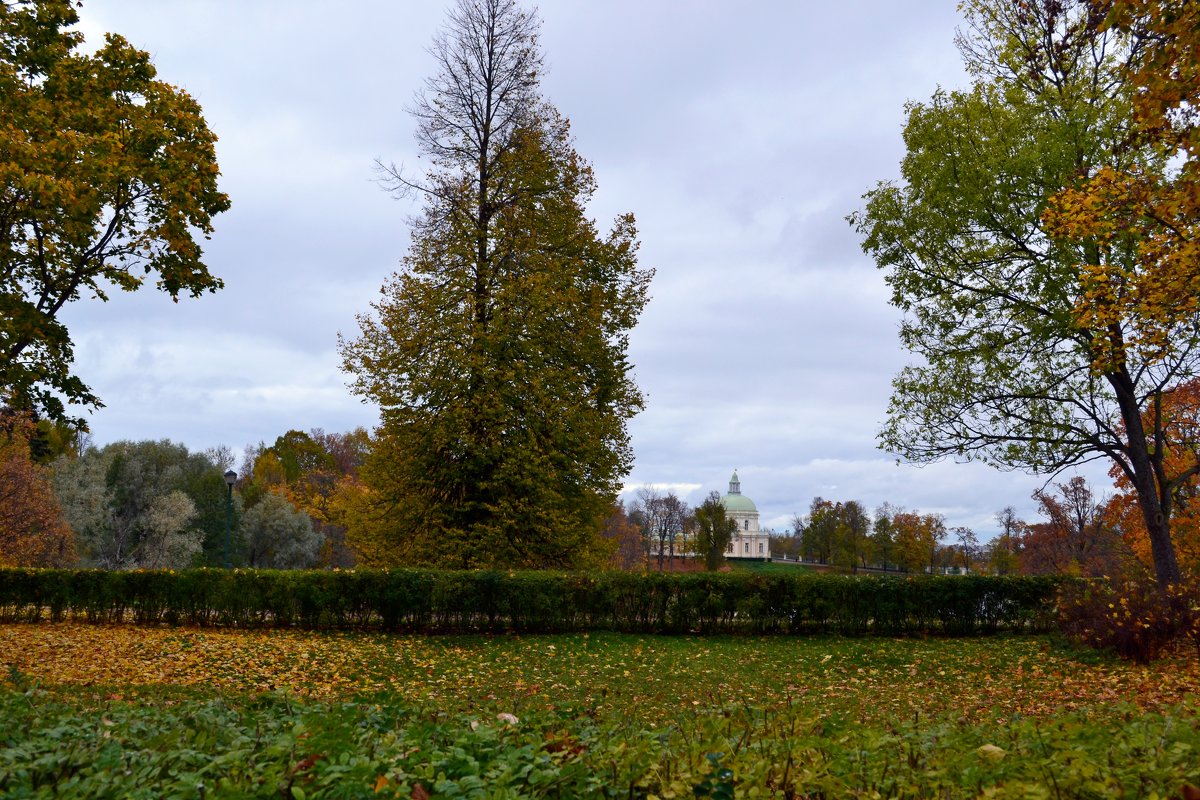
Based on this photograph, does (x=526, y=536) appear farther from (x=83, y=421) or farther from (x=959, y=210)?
(x=959, y=210)

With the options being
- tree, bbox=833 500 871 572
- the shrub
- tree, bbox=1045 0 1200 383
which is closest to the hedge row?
the shrub

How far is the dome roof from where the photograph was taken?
110 m

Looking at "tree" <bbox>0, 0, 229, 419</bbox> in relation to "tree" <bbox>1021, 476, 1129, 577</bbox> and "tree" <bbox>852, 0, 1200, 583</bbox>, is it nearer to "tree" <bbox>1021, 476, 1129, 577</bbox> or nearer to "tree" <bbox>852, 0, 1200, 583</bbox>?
"tree" <bbox>852, 0, 1200, 583</bbox>

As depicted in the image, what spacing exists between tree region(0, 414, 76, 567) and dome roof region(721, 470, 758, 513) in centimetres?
9046

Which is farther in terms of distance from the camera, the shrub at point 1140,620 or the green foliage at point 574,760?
the shrub at point 1140,620

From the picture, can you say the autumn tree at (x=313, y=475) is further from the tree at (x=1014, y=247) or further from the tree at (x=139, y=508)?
the tree at (x=1014, y=247)

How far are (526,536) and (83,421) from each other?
30.2ft

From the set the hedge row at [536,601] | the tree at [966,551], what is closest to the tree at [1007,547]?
the tree at [966,551]

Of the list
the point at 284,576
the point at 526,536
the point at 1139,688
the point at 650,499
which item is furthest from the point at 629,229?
the point at 650,499

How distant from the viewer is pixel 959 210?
13.9 m

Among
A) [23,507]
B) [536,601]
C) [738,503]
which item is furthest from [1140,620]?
[738,503]

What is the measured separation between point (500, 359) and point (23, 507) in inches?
781

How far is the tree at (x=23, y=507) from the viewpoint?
24.8 m

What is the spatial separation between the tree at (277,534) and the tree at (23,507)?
13450 millimetres
